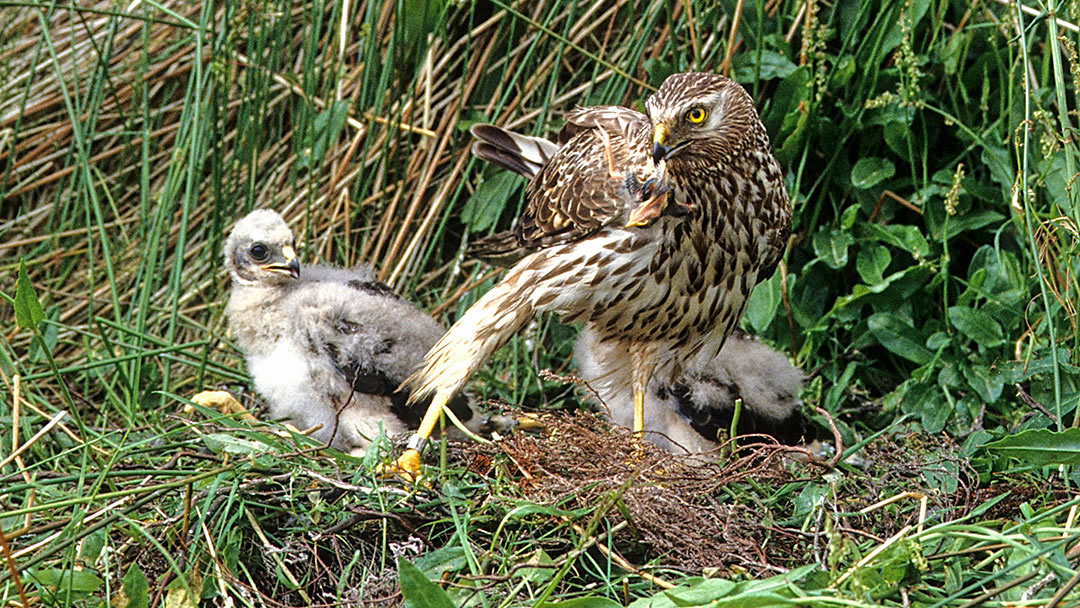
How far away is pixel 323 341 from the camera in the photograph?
143 inches

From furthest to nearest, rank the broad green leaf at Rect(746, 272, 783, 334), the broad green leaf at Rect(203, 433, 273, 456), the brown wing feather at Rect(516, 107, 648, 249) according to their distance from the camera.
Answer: the broad green leaf at Rect(746, 272, 783, 334), the brown wing feather at Rect(516, 107, 648, 249), the broad green leaf at Rect(203, 433, 273, 456)

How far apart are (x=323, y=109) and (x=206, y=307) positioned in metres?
0.85

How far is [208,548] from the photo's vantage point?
9.08 ft

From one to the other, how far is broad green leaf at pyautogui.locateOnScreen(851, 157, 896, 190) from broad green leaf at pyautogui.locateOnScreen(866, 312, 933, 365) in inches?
17.8

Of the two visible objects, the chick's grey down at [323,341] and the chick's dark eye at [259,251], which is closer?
the chick's grey down at [323,341]

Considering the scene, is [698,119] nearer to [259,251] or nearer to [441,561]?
[441,561]

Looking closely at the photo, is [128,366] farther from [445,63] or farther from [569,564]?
[569,564]

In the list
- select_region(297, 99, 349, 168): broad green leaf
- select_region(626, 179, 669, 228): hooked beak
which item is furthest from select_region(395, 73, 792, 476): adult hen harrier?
select_region(297, 99, 349, 168): broad green leaf

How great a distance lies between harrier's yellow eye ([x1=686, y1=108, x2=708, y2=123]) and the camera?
121 inches

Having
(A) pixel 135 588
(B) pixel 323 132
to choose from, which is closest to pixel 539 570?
(A) pixel 135 588

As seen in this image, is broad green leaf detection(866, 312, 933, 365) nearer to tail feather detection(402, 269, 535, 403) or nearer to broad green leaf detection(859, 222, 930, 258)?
broad green leaf detection(859, 222, 930, 258)

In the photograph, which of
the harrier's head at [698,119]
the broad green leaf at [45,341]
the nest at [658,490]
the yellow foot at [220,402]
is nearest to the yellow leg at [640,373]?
the nest at [658,490]

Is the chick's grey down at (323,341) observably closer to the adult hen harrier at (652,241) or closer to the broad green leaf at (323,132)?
the adult hen harrier at (652,241)

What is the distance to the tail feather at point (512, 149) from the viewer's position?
403 centimetres
